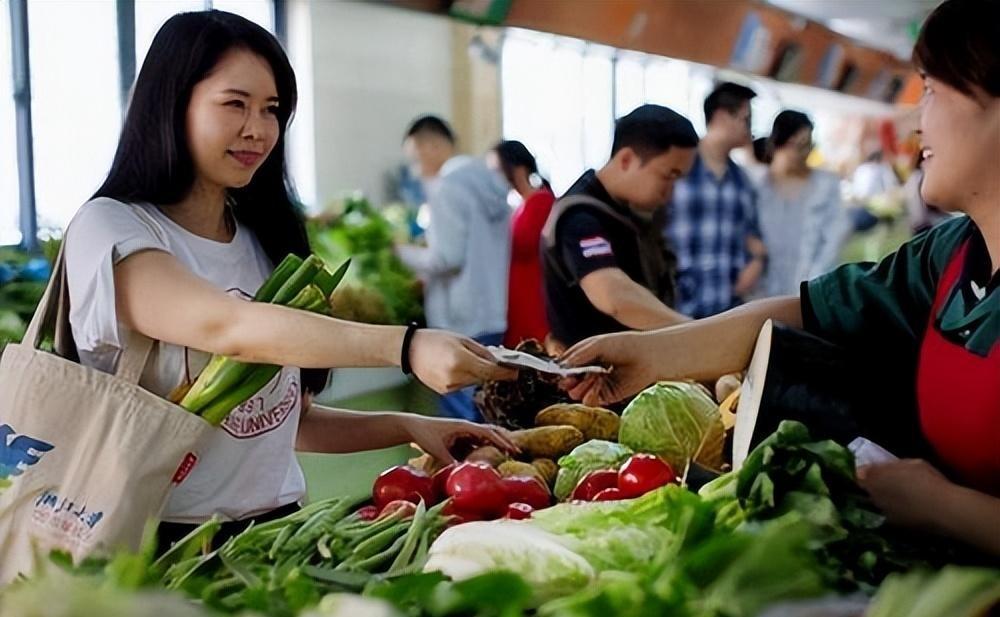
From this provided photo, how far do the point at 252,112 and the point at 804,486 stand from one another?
1054mm

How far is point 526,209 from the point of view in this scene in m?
5.41

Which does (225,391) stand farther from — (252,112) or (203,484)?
(252,112)

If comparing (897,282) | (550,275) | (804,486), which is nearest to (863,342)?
(897,282)

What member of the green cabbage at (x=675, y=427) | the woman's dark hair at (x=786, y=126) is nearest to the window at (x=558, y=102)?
the woman's dark hair at (x=786, y=126)

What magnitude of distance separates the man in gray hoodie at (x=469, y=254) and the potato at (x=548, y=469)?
11.9 ft

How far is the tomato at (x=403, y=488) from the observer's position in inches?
82.7

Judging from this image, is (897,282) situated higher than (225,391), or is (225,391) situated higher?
(897,282)

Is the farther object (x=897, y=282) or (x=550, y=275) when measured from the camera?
(x=550, y=275)

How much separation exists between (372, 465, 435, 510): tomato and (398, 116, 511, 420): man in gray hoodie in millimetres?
3946

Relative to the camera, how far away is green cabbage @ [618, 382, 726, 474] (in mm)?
2545

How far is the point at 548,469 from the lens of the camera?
245 cm

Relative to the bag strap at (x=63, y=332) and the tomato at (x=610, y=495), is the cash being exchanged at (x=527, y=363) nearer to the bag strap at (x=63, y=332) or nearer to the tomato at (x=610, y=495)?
the tomato at (x=610, y=495)

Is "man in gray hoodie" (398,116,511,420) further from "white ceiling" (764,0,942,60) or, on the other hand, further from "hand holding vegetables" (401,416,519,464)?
"white ceiling" (764,0,942,60)

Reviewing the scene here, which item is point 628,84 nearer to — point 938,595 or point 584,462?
point 584,462
